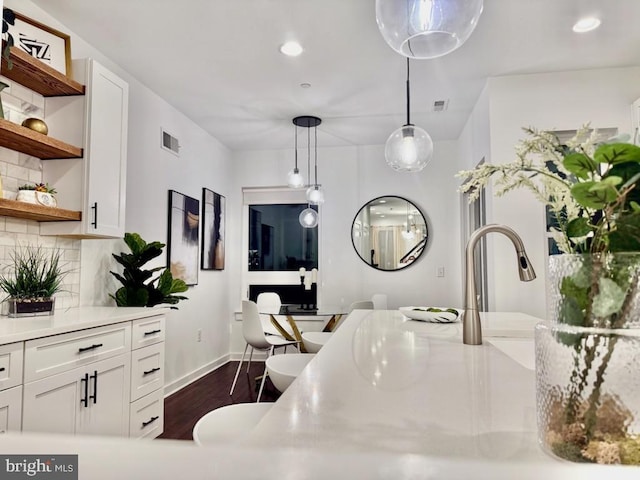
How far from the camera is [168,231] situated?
392 centimetres

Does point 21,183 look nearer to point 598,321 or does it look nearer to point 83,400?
point 83,400

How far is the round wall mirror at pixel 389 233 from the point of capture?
5.24 metres

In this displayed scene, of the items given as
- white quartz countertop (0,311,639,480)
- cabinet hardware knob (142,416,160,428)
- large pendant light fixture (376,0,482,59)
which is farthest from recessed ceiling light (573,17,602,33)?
cabinet hardware knob (142,416,160,428)

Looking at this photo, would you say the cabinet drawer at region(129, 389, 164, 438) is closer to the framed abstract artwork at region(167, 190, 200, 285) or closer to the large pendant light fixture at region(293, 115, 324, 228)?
the framed abstract artwork at region(167, 190, 200, 285)

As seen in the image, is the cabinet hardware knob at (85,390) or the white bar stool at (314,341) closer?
the cabinet hardware knob at (85,390)

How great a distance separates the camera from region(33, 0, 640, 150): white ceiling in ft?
8.34

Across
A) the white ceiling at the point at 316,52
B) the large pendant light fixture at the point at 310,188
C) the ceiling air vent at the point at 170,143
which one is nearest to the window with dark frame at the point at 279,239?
the large pendant light fixture at the point at 310,188

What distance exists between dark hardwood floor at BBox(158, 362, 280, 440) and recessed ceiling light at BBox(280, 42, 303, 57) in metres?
2.70

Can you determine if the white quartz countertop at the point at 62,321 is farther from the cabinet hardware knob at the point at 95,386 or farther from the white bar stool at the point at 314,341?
the white bar stool at the point at 314,341

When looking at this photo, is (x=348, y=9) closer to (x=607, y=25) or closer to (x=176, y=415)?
(x=607, y=25)

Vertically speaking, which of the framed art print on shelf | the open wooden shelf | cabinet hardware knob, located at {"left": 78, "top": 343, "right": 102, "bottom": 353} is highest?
the framed art print on shelf

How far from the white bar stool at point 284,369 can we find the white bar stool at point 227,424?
365 mm

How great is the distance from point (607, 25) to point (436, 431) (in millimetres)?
3067

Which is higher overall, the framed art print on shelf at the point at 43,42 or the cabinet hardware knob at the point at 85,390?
the framed art print on shelf at the point at 43,42
